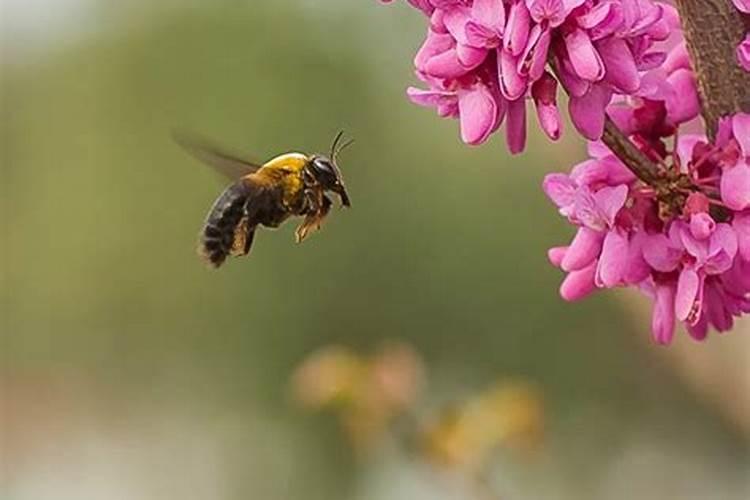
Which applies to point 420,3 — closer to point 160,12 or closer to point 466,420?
point 466,420

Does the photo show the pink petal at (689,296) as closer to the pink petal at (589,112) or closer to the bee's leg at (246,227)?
the pink petal at (589,112)

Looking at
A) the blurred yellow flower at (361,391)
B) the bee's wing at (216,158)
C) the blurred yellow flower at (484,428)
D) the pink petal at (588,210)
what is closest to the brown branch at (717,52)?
the pink petal at (588,210)

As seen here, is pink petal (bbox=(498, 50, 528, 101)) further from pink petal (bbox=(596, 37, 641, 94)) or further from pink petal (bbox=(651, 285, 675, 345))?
pink petal (bbox=(651, 285, 675, 345))

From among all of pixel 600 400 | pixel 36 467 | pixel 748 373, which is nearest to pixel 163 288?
pixel 36 467

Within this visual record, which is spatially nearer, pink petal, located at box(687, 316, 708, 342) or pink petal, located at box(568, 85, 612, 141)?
pink petal, located at box(568, 85, 612, 141)

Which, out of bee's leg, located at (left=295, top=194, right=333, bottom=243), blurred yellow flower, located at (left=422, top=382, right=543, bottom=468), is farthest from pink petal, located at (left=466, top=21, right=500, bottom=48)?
blurred yellow flower, located at (left=422, top=382, right=543, bottom=468)
